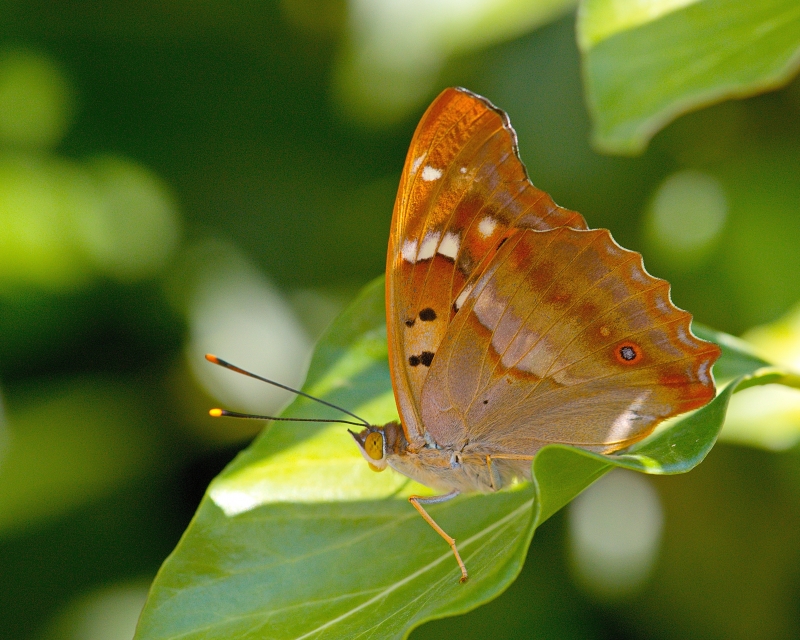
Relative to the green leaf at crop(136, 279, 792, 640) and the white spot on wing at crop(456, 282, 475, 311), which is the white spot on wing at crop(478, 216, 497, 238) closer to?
the white spot on wing at crop(456, 282, 475, 311)

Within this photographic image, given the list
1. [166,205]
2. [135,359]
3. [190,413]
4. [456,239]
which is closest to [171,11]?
[166,205]

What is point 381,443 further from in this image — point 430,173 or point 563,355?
point 430,173

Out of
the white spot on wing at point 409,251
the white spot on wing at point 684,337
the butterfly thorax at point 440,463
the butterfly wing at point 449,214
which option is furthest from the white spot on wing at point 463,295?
the white spot on wing at point 684,337

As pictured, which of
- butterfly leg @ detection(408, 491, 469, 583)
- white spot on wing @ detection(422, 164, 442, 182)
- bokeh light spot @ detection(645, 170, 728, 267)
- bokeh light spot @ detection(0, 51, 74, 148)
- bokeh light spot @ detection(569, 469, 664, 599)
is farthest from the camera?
bokeh light spot @ detection(0, 51, 74, 148)

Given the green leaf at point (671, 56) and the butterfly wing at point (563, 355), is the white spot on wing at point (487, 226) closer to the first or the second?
the butterfly wing at point (563, 355)

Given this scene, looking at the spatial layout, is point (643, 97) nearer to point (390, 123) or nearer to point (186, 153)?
point (390, 123)

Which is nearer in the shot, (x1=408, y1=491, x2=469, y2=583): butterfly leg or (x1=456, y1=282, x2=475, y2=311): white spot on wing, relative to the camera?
(x1=408, y1=491, x2=469, y2=583): butterfly leg

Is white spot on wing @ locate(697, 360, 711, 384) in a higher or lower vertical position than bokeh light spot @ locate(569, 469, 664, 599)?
higher

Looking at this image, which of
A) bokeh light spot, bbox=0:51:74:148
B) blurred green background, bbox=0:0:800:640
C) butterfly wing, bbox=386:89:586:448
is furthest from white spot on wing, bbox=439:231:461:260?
bokeh light spot, bbox=0:51:74:148

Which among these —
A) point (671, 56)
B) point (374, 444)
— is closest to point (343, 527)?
point (374, 444)
